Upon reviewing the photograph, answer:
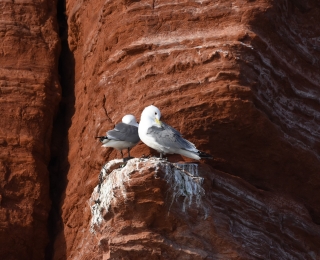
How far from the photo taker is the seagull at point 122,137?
13383 mm

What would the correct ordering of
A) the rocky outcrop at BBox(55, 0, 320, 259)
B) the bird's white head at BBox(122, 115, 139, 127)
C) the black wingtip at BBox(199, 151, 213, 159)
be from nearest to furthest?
the black wingtip at BBox(199, 151, 213, 159) < the bird's white head at BBox(122, 115, 139, 127) < the rocky outcrop at BBox(55, 0, 320, 259)

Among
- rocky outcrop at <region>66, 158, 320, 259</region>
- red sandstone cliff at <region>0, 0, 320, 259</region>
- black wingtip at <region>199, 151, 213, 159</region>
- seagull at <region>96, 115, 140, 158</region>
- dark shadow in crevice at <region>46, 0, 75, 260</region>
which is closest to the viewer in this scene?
rocky outcrop at <region>66, 158, 320, 259</region>

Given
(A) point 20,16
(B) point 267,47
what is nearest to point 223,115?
(B) point 267,47

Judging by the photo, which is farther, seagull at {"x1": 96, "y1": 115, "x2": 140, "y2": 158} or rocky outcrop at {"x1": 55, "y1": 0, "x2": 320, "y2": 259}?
rocky outcrop at {"x1": 55, "y1": 0, "x2": 320, "y2": 259}

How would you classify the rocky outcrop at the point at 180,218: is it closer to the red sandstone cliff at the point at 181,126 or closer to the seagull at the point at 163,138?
the red sandstone cliff at the point at 181,126

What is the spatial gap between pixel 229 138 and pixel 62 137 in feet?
9.55

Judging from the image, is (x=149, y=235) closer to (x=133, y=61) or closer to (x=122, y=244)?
(x=122, y=244)

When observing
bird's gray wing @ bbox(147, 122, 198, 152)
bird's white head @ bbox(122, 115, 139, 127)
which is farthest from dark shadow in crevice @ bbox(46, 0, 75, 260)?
bird's gray wing @ bbox(147, 122, 198, 152)

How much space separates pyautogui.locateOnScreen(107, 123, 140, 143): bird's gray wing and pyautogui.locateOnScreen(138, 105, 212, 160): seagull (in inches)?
10.6

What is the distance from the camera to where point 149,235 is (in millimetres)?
12531

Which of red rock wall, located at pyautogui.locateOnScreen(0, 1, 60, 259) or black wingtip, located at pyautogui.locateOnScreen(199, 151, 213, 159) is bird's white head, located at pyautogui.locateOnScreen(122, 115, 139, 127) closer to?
black wingtip, located at pyautogui.locateOnScreen(199, 151, 213, 159)

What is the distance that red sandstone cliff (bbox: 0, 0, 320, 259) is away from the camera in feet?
42.1

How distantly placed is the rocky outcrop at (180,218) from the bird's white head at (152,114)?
2.06ft

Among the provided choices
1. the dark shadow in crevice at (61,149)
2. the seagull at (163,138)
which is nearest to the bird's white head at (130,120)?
the seagull at (163,138)
